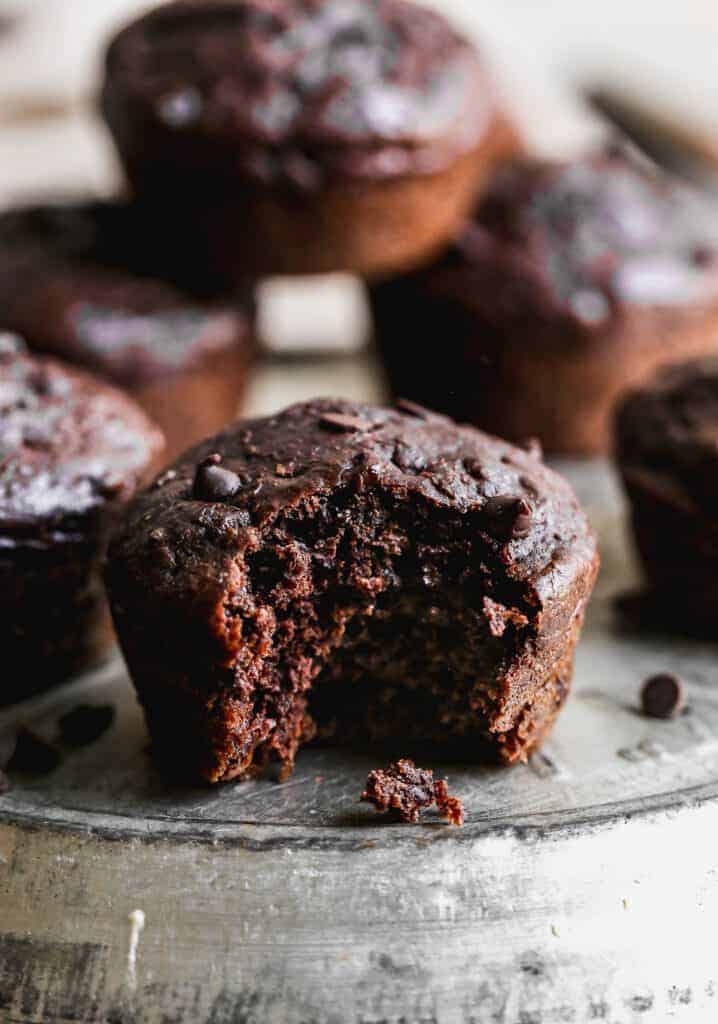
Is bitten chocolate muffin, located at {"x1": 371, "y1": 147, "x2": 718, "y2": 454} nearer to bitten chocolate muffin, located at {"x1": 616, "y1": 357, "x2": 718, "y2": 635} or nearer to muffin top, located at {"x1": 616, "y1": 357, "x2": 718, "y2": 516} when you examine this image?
muffin top, located at {"x1": 616, "y1": 357, "x2": 718, "y2": 516}

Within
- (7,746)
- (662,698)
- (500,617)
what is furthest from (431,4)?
(7,746)

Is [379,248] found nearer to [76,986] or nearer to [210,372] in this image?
[210,372]

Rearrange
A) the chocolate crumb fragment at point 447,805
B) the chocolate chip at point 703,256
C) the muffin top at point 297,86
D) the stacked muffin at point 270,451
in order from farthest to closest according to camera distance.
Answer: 1. the chocolate chip at point 703,256
2. the muffin top at point 297,86
3. the stacked muffin at point 270,451
4. the chocolate crumb fragment at point 447,805

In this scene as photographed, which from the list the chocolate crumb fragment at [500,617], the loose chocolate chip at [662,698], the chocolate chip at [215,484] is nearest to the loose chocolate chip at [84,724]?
the chocolate chip at [215,484]

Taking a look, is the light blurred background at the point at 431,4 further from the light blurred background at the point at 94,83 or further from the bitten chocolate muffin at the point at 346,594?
the bitten chocolate muffin at the point at 346,594

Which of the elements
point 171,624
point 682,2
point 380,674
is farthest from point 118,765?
point 682,2
